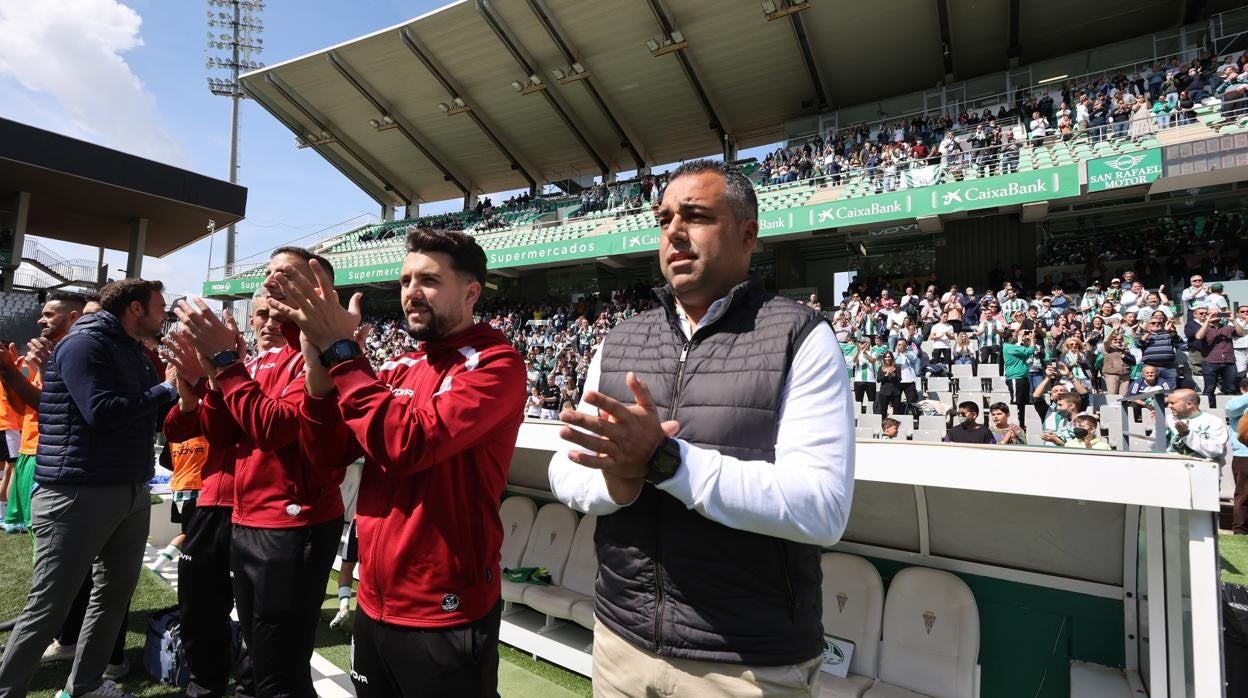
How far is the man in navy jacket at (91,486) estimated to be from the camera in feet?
8.95

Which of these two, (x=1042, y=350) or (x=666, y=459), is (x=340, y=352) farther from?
(x=1042, y=350)

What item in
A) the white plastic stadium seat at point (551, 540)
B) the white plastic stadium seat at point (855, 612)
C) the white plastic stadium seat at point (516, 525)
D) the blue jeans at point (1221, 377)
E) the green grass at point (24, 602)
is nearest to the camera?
the white plastic stadium seat at point (855, 612)

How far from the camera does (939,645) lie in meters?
3.18

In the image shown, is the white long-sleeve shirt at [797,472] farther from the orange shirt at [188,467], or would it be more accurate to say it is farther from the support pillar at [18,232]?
the support pillar at [18,232]

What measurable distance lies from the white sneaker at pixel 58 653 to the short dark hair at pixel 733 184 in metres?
4.51

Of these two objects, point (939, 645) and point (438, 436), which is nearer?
point (438, 436)

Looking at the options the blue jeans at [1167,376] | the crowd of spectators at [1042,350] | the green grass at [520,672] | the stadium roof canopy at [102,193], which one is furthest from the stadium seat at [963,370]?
the stadium roof canopy at [102,193]

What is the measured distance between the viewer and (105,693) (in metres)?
3.02

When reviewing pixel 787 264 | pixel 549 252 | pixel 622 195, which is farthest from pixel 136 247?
pixel 787 264

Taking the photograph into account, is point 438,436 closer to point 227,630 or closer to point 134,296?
point 227,630

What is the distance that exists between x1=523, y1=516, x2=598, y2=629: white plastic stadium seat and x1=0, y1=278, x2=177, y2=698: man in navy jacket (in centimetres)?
236

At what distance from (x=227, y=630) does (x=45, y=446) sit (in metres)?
1.23

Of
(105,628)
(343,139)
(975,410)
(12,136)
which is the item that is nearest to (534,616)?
(105,628)

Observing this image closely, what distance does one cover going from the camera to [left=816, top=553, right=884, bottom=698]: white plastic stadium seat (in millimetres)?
3234
